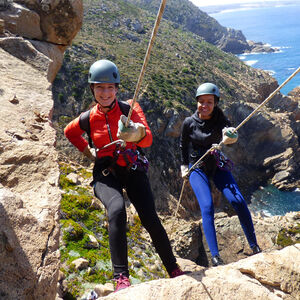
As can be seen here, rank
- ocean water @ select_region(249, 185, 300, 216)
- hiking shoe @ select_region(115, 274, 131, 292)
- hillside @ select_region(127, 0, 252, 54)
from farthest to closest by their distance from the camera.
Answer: hillside @ select_region(127, 0, 252, 54) < ocean water @ select_region(249, 185, 300, 216) < hiking shoe @ select_region(115, 274, 131, 292)

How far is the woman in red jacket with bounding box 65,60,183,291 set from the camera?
3.39 metres

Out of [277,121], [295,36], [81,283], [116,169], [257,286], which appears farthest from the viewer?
[295,36]

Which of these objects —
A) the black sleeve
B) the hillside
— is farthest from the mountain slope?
the hillside

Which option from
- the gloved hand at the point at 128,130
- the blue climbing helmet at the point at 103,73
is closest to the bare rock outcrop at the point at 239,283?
the gloved hand at the point at 128,130

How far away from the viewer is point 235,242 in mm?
10875

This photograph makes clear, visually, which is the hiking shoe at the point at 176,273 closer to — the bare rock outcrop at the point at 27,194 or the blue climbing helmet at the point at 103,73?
the bare rock outcrop at the point at 27,194

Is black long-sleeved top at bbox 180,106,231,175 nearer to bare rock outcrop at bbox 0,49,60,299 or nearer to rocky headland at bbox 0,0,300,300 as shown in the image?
rocky headland at bbox 0,0,300,300

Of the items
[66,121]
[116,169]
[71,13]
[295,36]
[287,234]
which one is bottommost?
[66,121]

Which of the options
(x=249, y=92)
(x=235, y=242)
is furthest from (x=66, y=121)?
(x=249, y=92)

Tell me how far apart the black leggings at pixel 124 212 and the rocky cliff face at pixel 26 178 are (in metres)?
0.65

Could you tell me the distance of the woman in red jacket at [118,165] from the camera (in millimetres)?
3387

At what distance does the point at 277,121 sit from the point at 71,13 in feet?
158

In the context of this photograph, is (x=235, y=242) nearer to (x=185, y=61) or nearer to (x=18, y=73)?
(x=18, y=73)

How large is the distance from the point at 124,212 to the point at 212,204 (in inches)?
71.8
